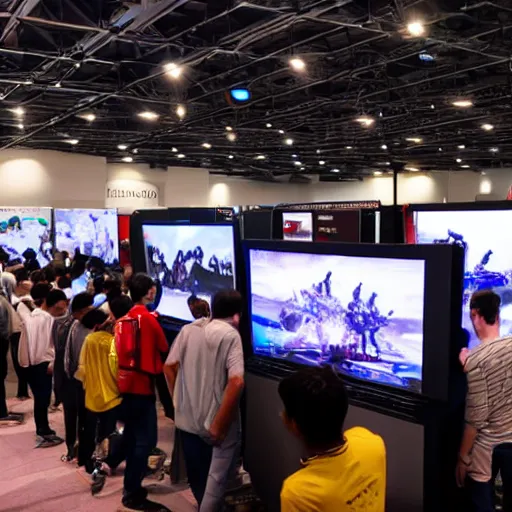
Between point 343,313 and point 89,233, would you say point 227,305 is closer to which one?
point 343,313

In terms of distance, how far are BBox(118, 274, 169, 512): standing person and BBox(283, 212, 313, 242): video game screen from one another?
52.2 inches

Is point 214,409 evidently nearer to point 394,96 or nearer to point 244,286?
point 244,286

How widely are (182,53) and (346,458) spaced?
6.81 meters

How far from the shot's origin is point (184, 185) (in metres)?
19.8

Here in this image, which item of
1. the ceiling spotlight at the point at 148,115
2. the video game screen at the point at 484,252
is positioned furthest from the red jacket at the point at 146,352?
the ceiling spotlight at the point at 148,115

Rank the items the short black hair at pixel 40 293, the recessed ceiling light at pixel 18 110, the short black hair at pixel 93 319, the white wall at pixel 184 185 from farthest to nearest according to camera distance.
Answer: the white wall at pixel 184 185 → the recessed ceiling light at pixel 18 110 → the short black hair at pixel 40 293 → the short black hair at pixel 93 319

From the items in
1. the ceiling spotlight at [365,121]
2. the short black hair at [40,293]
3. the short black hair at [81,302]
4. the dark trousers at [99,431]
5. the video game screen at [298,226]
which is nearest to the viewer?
the dark trousers at [99,431]

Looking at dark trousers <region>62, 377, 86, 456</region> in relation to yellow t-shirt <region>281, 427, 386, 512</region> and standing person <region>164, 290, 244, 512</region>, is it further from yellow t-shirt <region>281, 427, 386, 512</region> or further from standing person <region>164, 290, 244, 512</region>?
yellow t-shirt <region>281, 427, 386, 512</region>

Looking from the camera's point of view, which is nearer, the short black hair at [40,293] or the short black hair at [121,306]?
the short black hair at [121,306]

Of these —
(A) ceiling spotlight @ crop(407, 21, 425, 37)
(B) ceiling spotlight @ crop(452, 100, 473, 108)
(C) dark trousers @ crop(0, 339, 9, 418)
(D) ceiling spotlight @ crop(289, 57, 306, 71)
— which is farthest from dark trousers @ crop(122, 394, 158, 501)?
(B) ceiling spotlight @ crop(452, 100, 473, 108)

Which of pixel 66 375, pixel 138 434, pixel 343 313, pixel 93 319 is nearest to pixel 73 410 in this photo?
pixel 66 375

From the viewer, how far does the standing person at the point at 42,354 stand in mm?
4727

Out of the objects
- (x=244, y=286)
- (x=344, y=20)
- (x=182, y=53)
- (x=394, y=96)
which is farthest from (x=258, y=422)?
(x=394, y=96)

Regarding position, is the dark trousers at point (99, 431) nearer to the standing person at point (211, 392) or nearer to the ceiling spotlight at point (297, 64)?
the standing person at point (211, 392)
